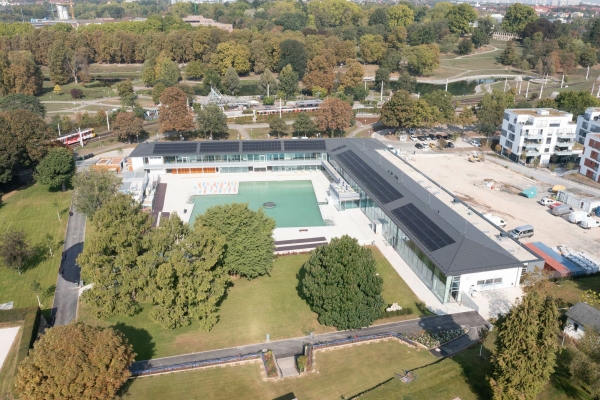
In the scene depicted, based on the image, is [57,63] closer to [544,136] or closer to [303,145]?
[303,145]

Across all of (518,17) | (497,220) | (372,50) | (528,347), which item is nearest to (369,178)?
(497,220)

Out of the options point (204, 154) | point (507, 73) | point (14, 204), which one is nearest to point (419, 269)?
point (204, 154)

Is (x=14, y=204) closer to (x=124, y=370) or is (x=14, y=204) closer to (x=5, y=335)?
(x=5, y=335)

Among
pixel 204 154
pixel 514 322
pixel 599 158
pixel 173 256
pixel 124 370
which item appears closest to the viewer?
pixel 514 322

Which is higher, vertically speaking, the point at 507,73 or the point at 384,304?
the point at 507,73

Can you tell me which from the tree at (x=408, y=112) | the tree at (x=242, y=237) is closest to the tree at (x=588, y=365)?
the tree at (x=242, y=237)

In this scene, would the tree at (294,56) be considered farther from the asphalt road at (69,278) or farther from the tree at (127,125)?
the asphalt road at (69,278)

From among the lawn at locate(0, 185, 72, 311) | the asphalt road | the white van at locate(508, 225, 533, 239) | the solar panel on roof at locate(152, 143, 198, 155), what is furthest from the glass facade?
the lawn at locate(0, 185, 72, 311)
